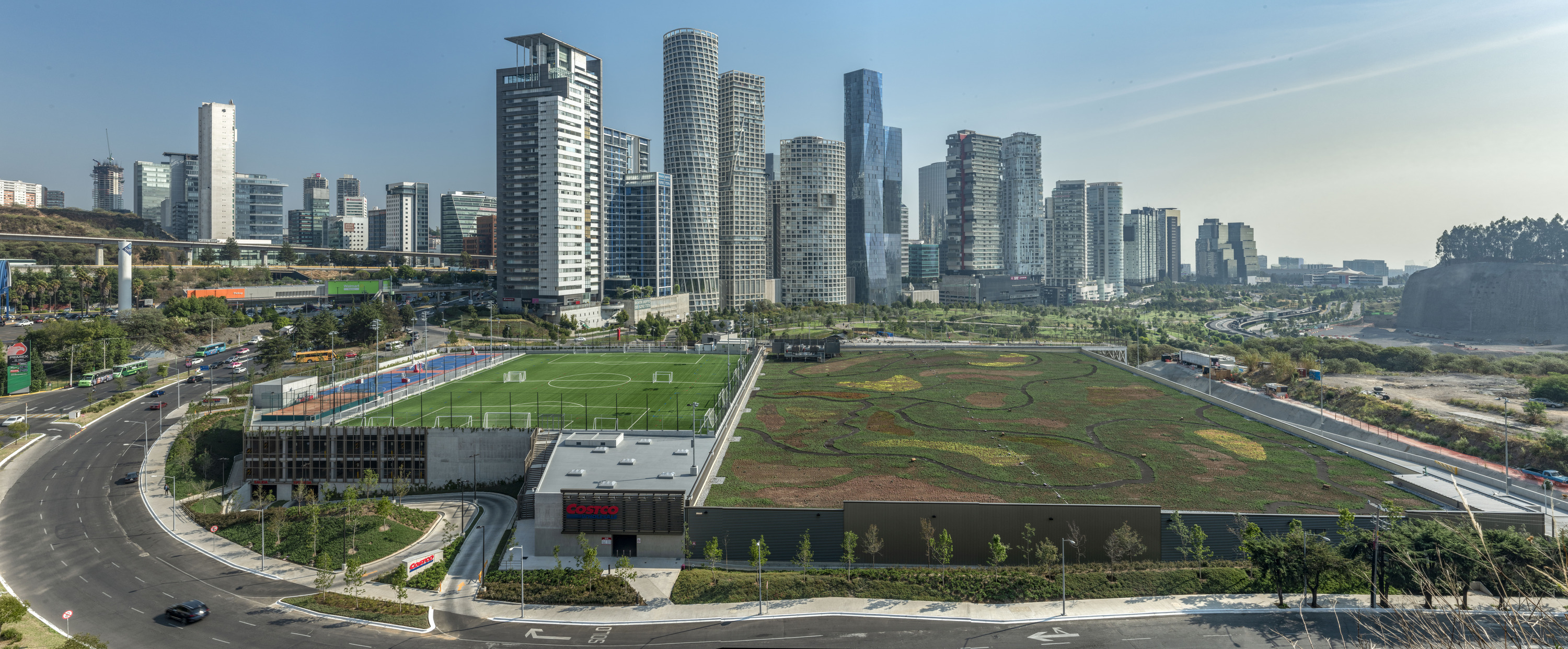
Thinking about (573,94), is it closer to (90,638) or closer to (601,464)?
(601,464)

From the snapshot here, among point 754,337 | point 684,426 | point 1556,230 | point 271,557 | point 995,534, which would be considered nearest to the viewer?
point 995,534

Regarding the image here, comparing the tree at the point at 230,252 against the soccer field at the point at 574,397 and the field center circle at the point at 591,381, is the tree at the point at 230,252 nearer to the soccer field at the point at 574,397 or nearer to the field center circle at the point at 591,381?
the soccer field at the point at 574,397

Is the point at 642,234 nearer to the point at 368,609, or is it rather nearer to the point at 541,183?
the point at 541,183

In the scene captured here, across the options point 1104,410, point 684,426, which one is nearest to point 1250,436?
point 1104,410

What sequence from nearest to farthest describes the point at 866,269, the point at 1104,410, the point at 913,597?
1. the point at 913,597
2. the point at 1104,410
3. the point at 866,269

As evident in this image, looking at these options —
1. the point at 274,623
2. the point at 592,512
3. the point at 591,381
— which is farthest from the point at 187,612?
the point at 591,381
